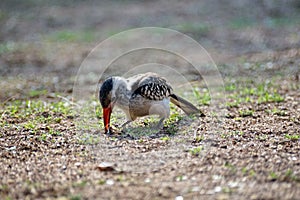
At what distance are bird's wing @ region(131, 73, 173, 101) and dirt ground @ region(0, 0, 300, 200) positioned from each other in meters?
0.50

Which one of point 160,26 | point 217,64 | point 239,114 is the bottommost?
point 239,114

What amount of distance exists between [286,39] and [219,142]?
9013mm

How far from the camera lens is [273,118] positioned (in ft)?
23.9

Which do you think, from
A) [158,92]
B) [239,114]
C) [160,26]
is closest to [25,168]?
[158,92]

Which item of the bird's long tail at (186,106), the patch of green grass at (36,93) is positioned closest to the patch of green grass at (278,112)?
the bird's long tail at (186,106)

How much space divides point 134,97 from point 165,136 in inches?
28.9

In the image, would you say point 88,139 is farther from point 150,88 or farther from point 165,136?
point 150,88

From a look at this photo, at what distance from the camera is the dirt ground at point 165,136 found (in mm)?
4566

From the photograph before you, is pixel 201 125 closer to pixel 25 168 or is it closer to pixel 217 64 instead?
pixel 25 168

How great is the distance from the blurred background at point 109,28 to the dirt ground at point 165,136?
0.07 metres

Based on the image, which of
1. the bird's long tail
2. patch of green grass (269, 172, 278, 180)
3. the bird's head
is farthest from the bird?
patch of green grass (269, 172, 278, 180)

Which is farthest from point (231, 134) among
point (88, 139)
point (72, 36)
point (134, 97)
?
point (72, 36)

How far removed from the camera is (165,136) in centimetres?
639

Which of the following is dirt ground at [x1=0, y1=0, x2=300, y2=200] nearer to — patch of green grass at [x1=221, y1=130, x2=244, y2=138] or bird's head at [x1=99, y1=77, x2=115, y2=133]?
patch of green grass at [x1=221, y1=130, x2=244, y2=138]
